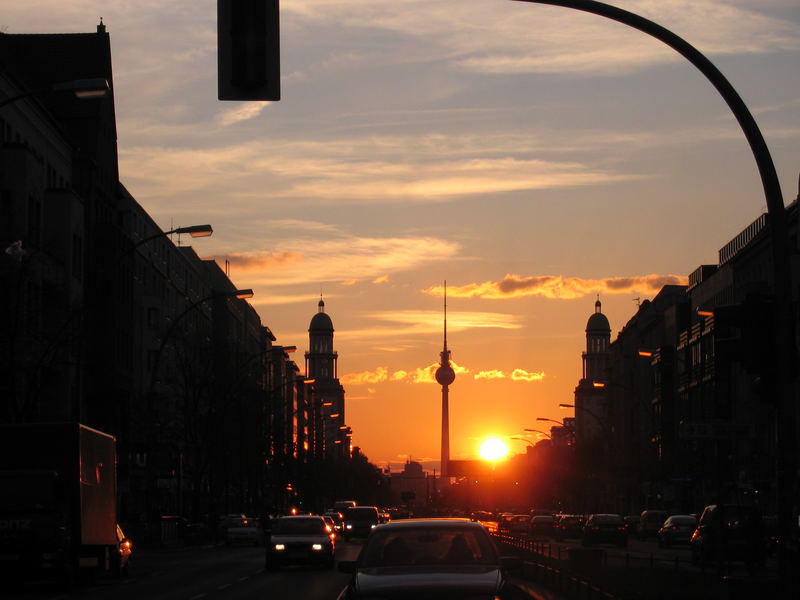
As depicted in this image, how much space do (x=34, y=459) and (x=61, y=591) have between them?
2.71 m

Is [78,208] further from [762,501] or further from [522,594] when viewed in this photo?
[522,594]

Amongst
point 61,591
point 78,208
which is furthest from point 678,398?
point 61,591

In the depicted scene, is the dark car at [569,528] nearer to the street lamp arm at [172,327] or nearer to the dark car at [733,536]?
the street lamp arm at [172,327]

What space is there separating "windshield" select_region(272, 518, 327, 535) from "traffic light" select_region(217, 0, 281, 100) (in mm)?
31444

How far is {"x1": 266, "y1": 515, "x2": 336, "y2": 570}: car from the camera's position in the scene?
4391cm

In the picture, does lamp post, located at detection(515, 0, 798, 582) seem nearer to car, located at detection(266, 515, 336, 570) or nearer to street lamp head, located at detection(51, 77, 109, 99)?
street lamp head, located at detection(51, 77, 109, 99)

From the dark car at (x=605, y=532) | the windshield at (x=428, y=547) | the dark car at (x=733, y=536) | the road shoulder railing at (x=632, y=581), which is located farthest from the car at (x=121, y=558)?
the dark car at (x=605, y=532)

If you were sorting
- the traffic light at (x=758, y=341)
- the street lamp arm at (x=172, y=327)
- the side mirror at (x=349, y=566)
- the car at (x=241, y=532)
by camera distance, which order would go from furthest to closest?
the car at (x=241, y=532) → the street lamp arm at (x=172, y=327) → the side mirror at (x=349, y=566) → the traffic light at (x=758, y=341)

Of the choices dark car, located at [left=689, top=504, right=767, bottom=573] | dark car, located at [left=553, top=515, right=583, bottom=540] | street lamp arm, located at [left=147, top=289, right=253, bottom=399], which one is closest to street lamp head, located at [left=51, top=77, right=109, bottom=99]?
dark car, located at [left=689, top=504, right=767, bottom=573]

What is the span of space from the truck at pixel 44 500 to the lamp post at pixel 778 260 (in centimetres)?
1938

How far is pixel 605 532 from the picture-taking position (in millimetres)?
70688

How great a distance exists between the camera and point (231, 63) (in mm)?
14055

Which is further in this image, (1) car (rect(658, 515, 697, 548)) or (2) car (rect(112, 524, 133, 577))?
(1) car (rect(658, 515, 697, 548))

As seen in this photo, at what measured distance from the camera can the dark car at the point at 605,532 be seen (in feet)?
232
